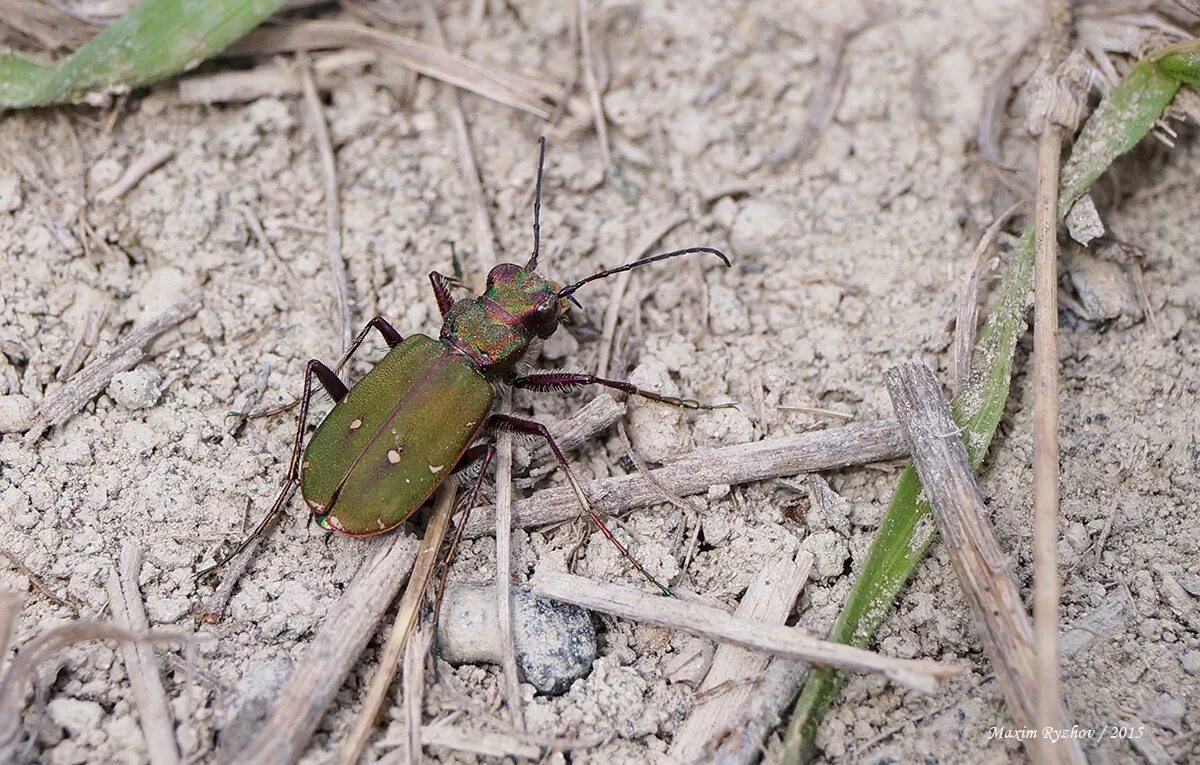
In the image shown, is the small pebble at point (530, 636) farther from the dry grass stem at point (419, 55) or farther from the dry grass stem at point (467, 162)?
the dry grass stem at point (419, 55)

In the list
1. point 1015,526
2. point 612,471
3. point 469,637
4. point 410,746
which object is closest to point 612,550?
point 612,471

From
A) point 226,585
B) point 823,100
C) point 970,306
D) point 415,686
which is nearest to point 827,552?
point 970,306

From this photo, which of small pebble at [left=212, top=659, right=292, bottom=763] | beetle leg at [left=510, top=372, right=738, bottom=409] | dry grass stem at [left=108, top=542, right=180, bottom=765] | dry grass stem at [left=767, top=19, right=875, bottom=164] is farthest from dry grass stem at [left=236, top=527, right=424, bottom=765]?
dry grass stem at [left=767, top=19, right=875, bottom=164]

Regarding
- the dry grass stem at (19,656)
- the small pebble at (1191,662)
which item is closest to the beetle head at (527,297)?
the dry grass stem at (19,656)

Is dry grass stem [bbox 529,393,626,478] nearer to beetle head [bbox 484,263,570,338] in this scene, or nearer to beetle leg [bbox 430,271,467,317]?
beetle head [bbox 484,263,570,338]

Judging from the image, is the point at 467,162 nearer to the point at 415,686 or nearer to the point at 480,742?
the point at 415,686

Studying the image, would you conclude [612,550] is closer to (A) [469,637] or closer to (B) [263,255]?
(A) [469,637]
